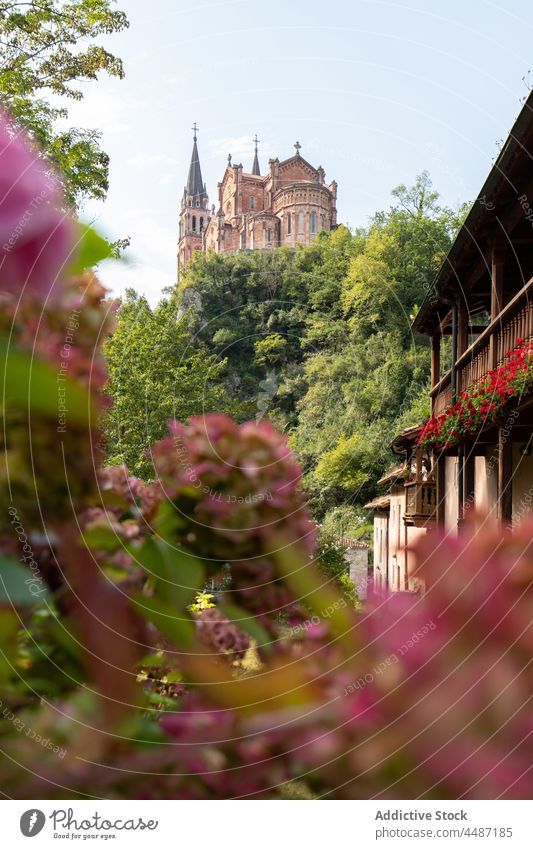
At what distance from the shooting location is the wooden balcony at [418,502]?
35.3 inches

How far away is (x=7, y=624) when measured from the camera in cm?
24

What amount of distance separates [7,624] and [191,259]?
38.6 inches

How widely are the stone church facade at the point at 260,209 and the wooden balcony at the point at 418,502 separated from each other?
1.54 feet

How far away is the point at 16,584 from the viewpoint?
24 centimetres

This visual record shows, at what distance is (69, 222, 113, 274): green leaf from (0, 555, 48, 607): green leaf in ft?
0.40

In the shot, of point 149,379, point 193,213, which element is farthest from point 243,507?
point 193,213

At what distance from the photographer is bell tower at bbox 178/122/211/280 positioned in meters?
0.85

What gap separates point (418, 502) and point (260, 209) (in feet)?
2.62

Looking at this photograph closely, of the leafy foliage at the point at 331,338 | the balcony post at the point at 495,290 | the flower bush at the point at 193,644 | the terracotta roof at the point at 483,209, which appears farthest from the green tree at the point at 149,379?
the balcony post at the point at 495,290

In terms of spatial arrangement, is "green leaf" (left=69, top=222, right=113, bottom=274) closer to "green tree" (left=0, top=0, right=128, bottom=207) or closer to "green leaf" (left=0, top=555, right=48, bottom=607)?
"green leaf" (left=0, top=555, right=48, bottom=607)

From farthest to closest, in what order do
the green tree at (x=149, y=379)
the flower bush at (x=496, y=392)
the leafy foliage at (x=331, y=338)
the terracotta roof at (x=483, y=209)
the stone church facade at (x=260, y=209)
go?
the flower bush at (x=496, y=392), the terracotta roof at (x=483, y=209), the stone church facade at (x=260, y=209), the leafy foliage at (x=331, y=338), the green tree at (x=149, y=379)

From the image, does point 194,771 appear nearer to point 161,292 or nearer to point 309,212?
point 161,292

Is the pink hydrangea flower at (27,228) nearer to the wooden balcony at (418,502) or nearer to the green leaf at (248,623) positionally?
the green leaf at (248,623)

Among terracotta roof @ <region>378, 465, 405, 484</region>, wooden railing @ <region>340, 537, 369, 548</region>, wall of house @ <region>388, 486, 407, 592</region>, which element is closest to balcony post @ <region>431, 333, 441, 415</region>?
terracotta roof @ <region>378, 465, 405, 484</region>
